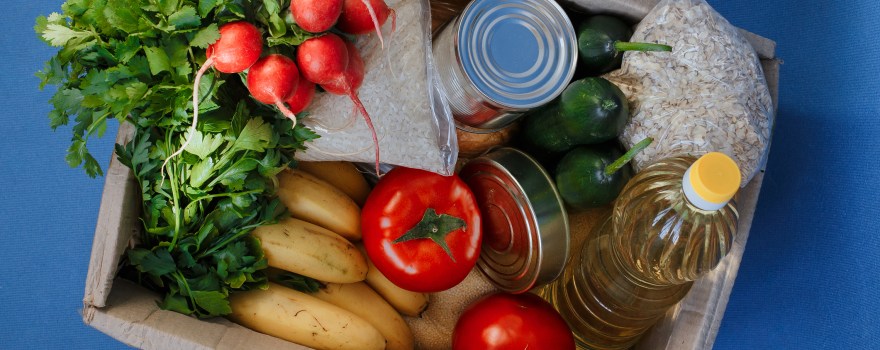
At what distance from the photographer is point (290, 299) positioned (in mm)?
970

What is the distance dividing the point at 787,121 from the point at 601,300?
468mm

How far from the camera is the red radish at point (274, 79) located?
0.76 m

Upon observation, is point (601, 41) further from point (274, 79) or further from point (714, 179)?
point (274, 79)

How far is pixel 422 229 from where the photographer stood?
3.22 feet

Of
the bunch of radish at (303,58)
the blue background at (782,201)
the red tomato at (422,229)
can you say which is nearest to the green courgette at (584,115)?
the red tomato at (422,229)

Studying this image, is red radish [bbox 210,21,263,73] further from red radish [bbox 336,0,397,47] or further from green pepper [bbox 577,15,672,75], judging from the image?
green pepper [bbox 577,15,672,75]

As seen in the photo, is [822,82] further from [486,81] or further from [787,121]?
[486,81]

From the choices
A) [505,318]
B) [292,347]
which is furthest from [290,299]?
[505,318]

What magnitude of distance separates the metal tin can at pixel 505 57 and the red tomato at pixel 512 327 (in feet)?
0.99

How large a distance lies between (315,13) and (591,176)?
0.47m

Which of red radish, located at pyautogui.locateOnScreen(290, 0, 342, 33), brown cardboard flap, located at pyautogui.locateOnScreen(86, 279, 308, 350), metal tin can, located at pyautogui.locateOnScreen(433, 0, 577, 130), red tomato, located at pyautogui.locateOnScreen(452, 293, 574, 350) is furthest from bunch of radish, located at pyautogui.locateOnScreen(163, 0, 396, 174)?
red tomato, located at pyautogui.locateOnScreen(452, 293, 574, 350)

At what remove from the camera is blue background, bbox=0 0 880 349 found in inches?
43.3

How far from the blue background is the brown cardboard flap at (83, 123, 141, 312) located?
1.54 ft

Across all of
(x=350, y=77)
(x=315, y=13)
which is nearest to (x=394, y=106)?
(x=350, y=77)
